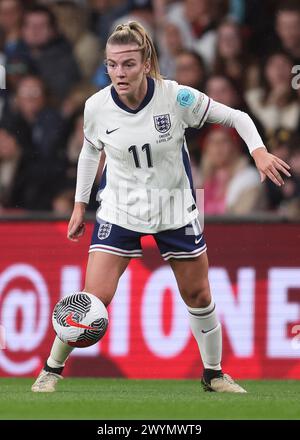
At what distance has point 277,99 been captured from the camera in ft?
33.7

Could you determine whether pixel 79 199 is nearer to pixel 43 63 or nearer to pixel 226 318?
pixel 226 318

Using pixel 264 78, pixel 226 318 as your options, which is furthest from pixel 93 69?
pixel 226 318

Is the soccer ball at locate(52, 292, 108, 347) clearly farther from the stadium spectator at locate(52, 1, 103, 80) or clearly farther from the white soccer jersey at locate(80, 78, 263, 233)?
the stadium spectator at locate(52, 1, 103, 80)

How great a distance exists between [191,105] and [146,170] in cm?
46

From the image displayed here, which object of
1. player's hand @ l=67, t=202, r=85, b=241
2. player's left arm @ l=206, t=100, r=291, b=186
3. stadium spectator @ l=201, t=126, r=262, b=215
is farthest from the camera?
stadium spectator @ l=201, t=126, r=262, b=215

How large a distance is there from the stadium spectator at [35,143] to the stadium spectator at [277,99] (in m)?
1.82

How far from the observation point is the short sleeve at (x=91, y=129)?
6.79 meters

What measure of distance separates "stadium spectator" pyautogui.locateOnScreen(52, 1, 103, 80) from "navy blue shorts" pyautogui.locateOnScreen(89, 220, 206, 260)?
4428 mm

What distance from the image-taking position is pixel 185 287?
22.5 ft

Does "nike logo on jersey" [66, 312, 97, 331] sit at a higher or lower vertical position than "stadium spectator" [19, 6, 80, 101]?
lower

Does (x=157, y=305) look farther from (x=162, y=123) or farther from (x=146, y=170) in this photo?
(x=162, y=123)

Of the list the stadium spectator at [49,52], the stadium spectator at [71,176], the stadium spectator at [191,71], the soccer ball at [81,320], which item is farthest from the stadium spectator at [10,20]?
A: the soccer ball at [81,320]

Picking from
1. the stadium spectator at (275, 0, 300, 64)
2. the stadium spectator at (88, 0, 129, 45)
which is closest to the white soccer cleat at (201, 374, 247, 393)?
the stadium spectator at (275, 0, 300, 64)

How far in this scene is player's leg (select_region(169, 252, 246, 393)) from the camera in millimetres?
6836
